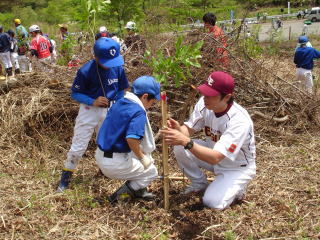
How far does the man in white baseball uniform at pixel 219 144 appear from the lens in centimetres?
298

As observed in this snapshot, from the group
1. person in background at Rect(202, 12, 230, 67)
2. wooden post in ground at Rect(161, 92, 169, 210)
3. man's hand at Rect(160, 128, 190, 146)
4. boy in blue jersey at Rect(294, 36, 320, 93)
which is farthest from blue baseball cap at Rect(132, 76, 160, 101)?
boy in blue jersey at Rect(294, 36, 320, 93)

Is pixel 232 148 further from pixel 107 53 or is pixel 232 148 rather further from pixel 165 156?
pixel 107 53

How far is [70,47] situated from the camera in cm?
713

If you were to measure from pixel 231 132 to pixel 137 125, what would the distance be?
30.8 inches

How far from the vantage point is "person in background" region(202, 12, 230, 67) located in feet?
17.9

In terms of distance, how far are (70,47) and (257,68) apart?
11.7 feet

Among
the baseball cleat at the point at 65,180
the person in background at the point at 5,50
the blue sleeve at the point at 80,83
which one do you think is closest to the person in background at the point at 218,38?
the blue sleeve at the point at 80,83

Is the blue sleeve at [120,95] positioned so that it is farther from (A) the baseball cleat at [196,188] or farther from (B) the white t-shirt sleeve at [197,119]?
(A) the baseball cleat at [196,188]

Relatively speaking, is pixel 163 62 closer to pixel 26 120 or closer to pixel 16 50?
pixel 26 120

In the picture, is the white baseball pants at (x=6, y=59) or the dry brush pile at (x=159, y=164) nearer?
the dry brush pile at (x=159, y=164)

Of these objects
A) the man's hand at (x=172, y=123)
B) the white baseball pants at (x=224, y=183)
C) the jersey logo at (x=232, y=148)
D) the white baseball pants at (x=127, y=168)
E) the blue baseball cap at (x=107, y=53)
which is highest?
the blue baseball cap at (x=107, y=53)

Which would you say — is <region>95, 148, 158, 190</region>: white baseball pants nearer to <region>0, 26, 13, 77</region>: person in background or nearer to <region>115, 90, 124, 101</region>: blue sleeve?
<region>115, 90, 124, 101</region>: blue sleeve

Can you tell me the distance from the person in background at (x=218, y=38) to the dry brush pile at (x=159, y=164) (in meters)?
0.11

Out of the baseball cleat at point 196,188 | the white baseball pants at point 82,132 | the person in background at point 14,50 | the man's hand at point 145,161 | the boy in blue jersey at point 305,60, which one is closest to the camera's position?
the man's hand at point 145,161
